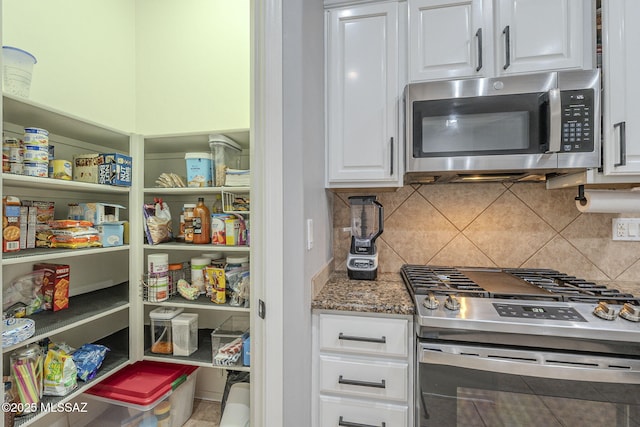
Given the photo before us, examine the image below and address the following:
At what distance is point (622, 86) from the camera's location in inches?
48.5

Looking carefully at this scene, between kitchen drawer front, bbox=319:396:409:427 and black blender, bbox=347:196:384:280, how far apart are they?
23.1 inches

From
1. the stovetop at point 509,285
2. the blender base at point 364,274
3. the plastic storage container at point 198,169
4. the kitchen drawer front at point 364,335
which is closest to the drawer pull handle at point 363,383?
the kitchen drawer front at point 364,335

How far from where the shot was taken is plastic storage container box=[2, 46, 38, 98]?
120 cm

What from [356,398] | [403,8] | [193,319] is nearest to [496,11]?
[403,8]

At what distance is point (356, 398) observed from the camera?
4.04 feet

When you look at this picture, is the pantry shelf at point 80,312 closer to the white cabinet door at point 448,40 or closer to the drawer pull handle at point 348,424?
the drawer pull handle at point 348,424

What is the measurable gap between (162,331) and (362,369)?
128cm

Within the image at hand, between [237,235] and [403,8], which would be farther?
[237,235]

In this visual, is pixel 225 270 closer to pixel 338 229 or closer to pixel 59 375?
pixel 338 229

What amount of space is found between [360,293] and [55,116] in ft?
5.39

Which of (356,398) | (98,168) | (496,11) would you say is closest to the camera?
(356,398)

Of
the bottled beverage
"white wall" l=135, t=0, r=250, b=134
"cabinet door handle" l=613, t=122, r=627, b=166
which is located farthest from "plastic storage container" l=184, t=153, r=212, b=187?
"cabinet door handle" l=613, t=122, r=627, b=166

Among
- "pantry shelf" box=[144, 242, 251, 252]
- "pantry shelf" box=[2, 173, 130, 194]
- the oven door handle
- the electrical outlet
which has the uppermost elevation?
"pantry shelf" box=[2, 173, 130, 194]

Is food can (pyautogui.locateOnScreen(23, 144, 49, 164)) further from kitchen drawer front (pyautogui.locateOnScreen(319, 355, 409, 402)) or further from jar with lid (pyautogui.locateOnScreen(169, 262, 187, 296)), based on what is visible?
kitchen drawer front (pyautogui.locateOnScreen(319, 355, 409, 402))
